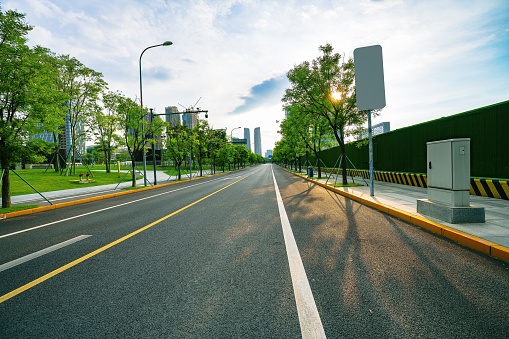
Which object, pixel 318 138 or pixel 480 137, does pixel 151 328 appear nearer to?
pixel 480 137

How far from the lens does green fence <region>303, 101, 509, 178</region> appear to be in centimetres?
838

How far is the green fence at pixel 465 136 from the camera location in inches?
330

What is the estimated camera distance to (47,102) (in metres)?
9.53

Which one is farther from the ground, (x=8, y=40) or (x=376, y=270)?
(x=8, y=40)

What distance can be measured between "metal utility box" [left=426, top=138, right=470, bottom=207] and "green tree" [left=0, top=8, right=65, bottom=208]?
13.9 metres

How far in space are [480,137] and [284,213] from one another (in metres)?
9.15

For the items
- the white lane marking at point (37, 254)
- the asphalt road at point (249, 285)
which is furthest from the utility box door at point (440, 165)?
the white lane marking at point (37, 254)

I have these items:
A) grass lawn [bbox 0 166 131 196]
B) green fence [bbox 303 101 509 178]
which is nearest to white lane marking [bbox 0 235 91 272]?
green fence [bbox 303 101 509 178]

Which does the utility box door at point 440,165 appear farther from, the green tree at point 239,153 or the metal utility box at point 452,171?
the green tree at point 239,153

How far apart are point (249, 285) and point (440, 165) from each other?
17.3 ft

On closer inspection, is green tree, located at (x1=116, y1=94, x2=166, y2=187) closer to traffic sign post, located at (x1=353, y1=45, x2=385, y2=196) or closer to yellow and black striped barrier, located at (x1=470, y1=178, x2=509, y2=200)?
traffic sign post, located at (x1=353, y1=45, x2=385, y2=196)

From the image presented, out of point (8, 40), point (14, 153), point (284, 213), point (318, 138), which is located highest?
point (8, 40)

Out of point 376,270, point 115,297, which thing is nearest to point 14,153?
point 115,297

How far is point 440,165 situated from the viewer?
520cm
